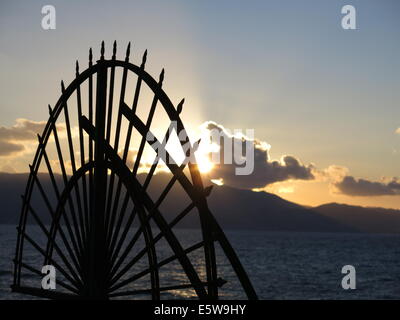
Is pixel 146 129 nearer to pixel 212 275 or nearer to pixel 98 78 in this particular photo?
pixel 98 78

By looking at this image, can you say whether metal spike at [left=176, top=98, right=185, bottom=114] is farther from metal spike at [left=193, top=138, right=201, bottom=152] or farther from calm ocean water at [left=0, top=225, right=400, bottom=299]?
calm ocean water at [left=0, top=225, right=400, bottom=299]

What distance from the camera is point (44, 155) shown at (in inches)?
409

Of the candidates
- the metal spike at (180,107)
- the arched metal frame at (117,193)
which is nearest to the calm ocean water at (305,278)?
the arched metal frame at (117,193)

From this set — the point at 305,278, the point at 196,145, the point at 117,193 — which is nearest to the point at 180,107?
the point at 196,145

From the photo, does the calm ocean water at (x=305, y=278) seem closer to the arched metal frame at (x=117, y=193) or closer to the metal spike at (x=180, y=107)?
the arched metal frame at (x=117, y=193)

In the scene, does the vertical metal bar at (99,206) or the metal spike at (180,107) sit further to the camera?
the vertical metal bar at (99,206)

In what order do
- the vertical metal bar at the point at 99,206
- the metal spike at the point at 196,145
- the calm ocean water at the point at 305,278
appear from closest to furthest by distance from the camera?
the metal spike at the point at 196,145 → the vertical metal bar at the point at 99,206 → the calm ocean water at the point at 305,278

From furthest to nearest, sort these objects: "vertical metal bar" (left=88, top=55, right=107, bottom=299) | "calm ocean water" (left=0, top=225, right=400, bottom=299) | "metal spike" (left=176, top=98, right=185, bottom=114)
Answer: "calm ocean water" (left=0, top=225, right=400, bottom=299)
"vertical metal bar" (left=88, top=55, right=107, bottom=299)
"metal spike" (left=176, top=98, right=185, bottom=114)

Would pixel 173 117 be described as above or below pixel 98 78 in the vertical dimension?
below

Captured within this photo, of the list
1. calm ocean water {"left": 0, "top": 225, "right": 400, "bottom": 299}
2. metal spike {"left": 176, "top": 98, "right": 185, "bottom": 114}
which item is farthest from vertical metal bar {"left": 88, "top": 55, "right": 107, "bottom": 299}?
calm ocean water {"left": 0, "top": 225, "right": 400, "bottom": 299}

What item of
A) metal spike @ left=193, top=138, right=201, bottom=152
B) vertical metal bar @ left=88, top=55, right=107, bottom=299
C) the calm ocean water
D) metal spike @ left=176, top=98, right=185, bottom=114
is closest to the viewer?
metal spike @ left=193, top=138, right=201, bottom=152
